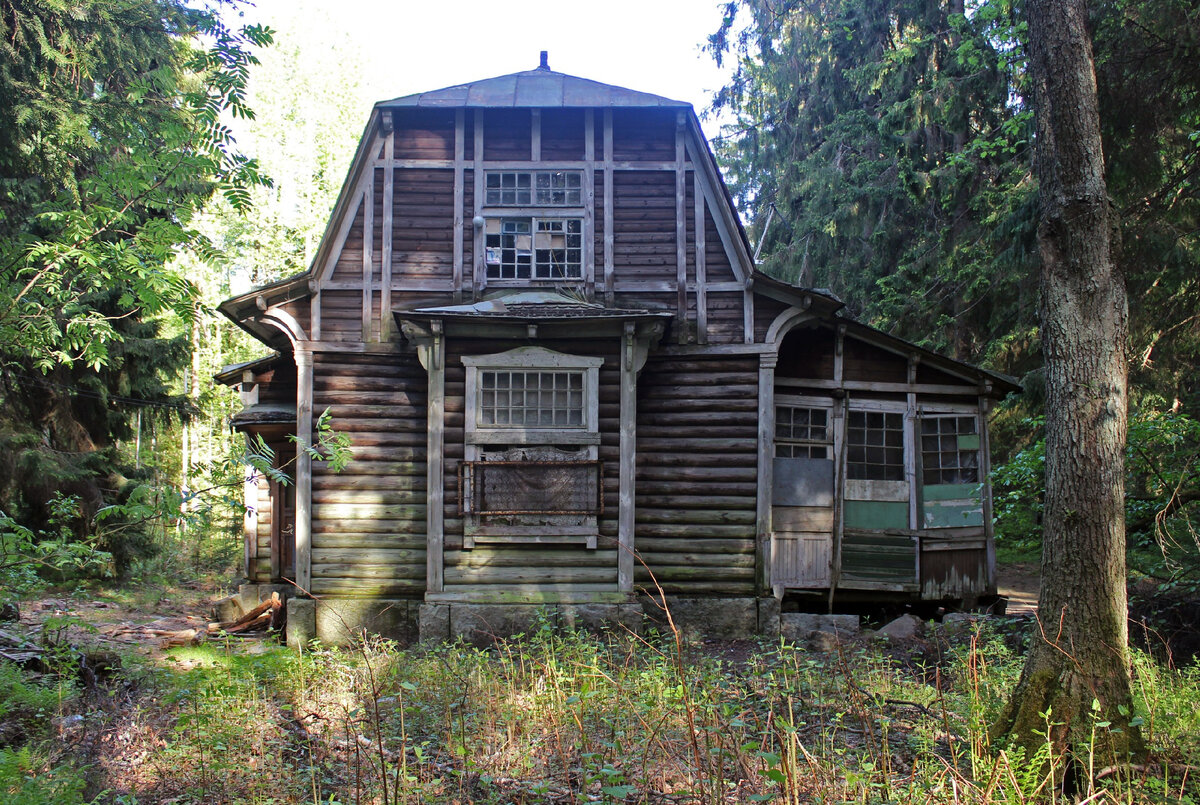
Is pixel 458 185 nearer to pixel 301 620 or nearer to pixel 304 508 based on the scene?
pixel 304 508

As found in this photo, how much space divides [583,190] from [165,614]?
32.0 ft

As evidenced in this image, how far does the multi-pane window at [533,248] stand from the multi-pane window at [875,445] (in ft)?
15.5

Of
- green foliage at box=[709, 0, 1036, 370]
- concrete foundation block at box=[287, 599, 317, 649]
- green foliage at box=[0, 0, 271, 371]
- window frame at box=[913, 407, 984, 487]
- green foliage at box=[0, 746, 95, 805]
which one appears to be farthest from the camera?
green foliage at box=[709, 0, 1036, 370]

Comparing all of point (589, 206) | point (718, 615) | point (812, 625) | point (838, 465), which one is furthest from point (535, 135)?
point (812, 625)

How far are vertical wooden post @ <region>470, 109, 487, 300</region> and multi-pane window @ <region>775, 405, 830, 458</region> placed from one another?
4.63 meters

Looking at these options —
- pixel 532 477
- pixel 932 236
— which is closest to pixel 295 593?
pixel 532 477

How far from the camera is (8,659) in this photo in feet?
23.8

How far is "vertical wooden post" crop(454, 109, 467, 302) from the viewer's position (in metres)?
11.1

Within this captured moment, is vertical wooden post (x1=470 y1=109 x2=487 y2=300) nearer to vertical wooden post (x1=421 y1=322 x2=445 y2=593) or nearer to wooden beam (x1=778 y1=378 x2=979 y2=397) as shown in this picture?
vertical wooden post (x1=421 y1=322 x2=445 y2=593)

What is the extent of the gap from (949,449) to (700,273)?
4741 mm

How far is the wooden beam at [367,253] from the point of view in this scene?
11.0m

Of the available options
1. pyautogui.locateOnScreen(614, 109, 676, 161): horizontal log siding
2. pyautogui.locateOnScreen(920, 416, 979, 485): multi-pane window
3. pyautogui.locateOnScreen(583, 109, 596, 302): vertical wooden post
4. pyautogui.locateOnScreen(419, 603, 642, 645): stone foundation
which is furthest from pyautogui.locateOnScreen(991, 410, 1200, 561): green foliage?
pyautogui.locateOnScreen(614, 109, 676, 161): horizontal log siding

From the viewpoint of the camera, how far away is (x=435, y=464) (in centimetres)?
1049

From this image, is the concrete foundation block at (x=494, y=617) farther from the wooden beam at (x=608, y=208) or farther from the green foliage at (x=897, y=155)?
the green foliage at (x=897, y=155)
